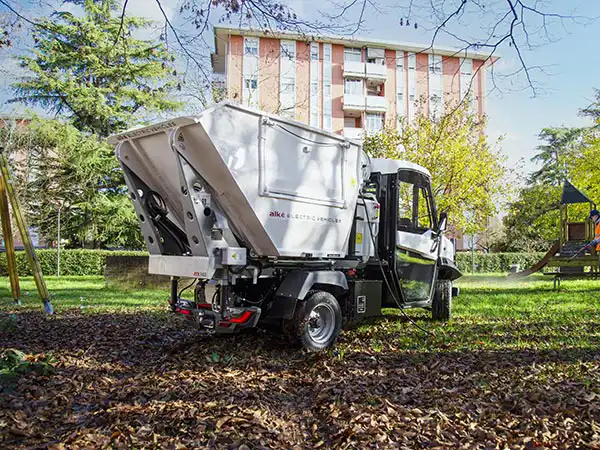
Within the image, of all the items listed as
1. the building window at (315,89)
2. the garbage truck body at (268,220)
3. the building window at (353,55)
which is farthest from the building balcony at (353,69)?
the garbage truck body at (268,220)

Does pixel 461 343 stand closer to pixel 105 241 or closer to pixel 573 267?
pixel 573 267

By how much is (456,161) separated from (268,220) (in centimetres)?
1785

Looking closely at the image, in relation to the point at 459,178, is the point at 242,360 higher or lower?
lower

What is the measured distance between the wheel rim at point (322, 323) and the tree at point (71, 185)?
75.8 feet

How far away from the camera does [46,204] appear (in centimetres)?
2786

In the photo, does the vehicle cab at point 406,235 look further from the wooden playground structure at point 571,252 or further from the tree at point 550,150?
the tree at point 550,150

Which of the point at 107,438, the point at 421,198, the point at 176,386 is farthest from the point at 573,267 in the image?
the point at 107,438

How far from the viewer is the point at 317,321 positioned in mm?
6457

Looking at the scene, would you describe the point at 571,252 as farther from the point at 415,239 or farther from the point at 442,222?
the point at 415,239

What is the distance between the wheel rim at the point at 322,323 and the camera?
21.0ft

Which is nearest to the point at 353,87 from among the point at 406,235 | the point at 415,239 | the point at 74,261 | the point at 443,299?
the point at 74,261

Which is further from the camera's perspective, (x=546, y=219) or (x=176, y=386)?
(x=546, y=219)

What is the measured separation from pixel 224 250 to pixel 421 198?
155 inches

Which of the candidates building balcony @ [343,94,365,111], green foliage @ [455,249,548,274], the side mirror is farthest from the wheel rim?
Answer: building balcony @ [343,94,365,111]
